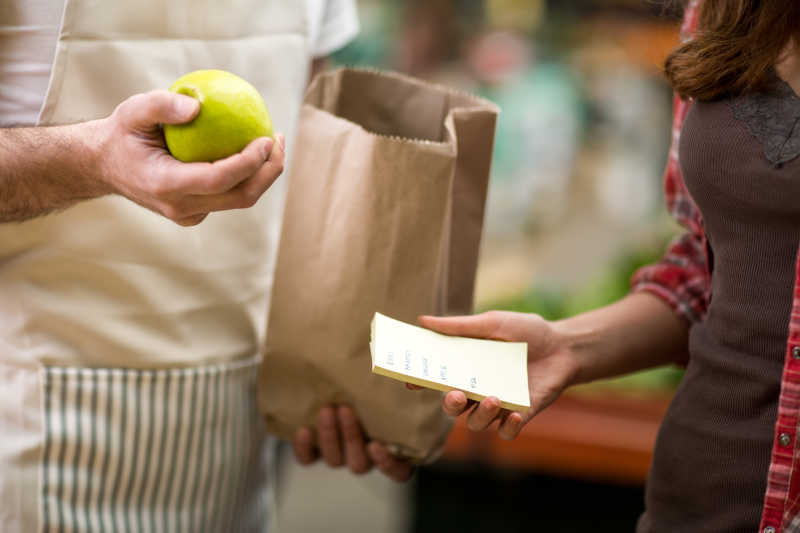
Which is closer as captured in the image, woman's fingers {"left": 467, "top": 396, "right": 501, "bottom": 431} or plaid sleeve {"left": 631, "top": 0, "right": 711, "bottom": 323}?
woman's fingers {"left": 467, "top": 396, "right": 501, "bottom": 431}

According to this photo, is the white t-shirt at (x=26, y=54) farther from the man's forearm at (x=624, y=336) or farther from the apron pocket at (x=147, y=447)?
the man's forearm at (x=624, y=336)

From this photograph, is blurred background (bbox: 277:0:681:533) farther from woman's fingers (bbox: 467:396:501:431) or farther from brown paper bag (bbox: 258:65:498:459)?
woman's fingers (bbox: 467:396:501:431)

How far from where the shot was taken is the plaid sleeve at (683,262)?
1248 millimetres

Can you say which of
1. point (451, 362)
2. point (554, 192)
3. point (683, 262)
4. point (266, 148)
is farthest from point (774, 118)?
point (554, 192)

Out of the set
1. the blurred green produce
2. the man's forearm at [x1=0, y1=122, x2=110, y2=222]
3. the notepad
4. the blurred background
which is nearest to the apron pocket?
the man's forearm at [x1=0, y1=122, x2=110, y2=222]

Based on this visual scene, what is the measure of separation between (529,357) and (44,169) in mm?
661

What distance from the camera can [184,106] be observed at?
0.90m

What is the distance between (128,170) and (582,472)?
1.76m

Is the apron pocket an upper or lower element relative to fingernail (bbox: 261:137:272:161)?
lower

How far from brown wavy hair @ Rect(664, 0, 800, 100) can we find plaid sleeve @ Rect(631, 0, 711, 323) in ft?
0.48

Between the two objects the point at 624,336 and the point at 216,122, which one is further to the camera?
the point at 624,336

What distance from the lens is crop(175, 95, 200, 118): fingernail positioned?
90 centimetres

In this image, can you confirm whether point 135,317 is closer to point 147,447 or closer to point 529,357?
point 147,447

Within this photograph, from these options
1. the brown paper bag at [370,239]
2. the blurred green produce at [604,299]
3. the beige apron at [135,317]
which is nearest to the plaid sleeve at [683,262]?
the brown paper bag at [370,239]
